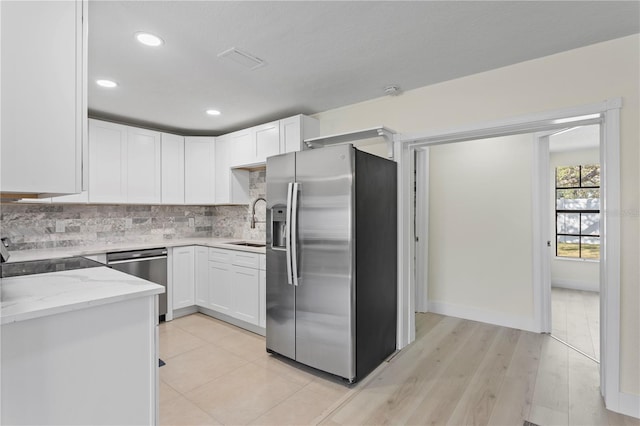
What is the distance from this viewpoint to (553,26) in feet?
6.79

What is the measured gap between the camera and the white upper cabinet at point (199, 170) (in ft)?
14.8

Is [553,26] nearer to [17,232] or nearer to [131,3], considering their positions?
[131,3]

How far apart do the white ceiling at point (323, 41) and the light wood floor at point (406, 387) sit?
249 cm

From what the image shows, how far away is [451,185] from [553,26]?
7.68ft

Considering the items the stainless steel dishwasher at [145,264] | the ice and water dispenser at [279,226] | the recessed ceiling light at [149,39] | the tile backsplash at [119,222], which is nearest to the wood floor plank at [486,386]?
the ice and water dispenser at [279,226]

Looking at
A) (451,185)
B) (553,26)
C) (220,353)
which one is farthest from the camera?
(451,185)

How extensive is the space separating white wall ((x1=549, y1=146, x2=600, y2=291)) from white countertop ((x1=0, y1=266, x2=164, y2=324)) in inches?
250

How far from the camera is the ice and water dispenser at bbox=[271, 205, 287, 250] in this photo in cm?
290

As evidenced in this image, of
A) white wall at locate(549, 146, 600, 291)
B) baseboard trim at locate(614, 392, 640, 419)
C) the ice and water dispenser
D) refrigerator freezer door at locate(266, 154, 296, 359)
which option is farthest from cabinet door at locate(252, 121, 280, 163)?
white wall at locate(549, 146, 600, 291)

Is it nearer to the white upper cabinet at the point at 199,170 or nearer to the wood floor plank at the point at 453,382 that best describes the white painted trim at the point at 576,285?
the wood floor plank at the point at 453,382

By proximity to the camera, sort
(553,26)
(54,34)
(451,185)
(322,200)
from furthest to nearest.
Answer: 1. (451,185)
2. (322,200)
3. (553,26)
4. (54,34)

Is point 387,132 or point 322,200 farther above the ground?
point 387,132

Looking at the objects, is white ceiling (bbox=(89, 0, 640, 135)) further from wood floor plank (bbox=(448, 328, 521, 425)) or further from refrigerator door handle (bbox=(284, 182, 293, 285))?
wood floor plank (bbox=(448, 328, 521, 425))

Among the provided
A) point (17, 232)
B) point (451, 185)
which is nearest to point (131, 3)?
point (17, 232)
